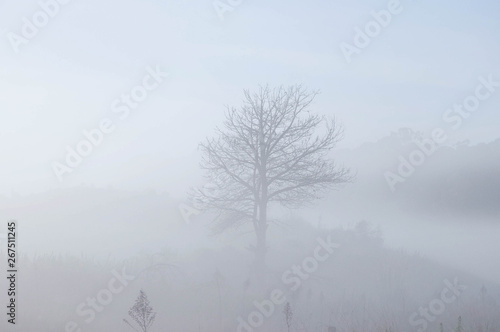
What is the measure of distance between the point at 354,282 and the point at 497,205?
470 inches

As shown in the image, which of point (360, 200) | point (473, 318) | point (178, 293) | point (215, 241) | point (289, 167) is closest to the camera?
point (473, 318)

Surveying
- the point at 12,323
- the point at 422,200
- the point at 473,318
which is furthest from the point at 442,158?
the point at 12,323

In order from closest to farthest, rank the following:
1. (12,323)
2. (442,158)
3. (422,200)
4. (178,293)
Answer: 1. (12,323)
2. (178,293)
3. (422,200)
4. (442,158)

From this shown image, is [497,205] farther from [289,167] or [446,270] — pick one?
[289,167]

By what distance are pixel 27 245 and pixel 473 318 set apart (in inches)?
813

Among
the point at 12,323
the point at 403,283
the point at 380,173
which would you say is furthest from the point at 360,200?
the point at 12,323

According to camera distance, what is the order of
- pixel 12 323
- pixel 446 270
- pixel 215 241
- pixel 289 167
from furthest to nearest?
pixel 215 241
pixel 446 270
pixel 289 167
pixel 12 323

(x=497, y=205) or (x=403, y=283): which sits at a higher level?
(x=497, y=205)

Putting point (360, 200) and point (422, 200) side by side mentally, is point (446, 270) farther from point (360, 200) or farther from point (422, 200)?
point (360, 200)

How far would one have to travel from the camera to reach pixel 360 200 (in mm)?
43500

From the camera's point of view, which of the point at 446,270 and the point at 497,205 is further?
the point at 497,205

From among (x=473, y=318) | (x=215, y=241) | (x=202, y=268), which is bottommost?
(x=473, y=318)

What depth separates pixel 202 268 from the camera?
20.2 meters

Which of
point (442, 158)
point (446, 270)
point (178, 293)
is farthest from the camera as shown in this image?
point (442, 158)
